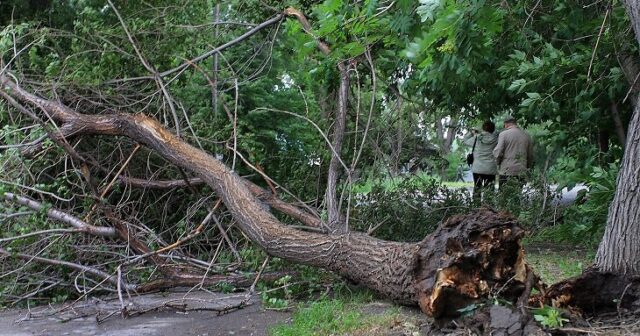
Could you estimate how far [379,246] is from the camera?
5.74 metres

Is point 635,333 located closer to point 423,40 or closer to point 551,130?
point 423,40

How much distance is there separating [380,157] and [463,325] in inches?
206

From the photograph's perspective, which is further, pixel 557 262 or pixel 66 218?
pixel 557 262

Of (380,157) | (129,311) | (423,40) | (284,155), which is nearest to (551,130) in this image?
(380,157)

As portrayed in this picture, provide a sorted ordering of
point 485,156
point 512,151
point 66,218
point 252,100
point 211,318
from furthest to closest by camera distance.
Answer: point 485,156, point 512,151, point 252,100, point 66,218, point 211,318

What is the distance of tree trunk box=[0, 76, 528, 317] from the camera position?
467 centimetres

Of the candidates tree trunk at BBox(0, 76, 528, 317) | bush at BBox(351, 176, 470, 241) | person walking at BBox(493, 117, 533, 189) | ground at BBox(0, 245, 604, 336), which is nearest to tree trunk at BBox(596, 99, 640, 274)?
tree trunk at BBox(0, 76, 528, 317)

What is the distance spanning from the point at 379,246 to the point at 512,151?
616 centimetres

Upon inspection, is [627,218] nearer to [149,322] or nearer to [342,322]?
[342,322]

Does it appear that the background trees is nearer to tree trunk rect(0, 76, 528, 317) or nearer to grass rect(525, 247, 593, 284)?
tree trunk rect(0, 76, 528, 317)

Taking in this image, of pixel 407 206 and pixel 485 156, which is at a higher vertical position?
pixel 485 156

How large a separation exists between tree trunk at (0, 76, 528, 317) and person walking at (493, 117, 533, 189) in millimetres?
5639

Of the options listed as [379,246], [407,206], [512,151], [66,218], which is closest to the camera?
[379,246]

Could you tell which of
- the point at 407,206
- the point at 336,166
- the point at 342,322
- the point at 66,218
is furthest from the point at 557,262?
the point at 66,218
